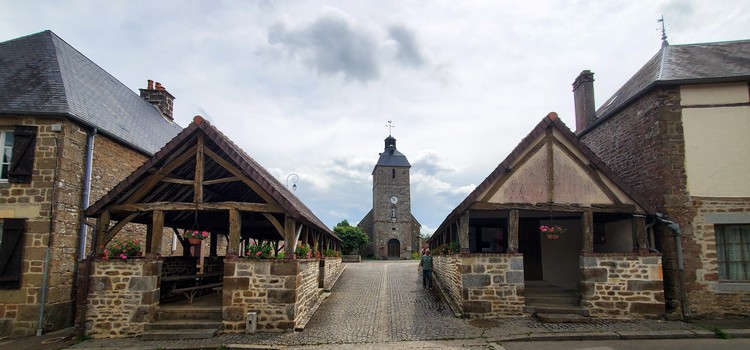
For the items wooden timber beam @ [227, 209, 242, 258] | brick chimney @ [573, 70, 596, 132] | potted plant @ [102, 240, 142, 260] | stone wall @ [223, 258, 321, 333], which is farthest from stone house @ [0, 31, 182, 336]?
brick chimney @ [573, 70, 596, 132]

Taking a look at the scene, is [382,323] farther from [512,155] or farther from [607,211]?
[607,211]

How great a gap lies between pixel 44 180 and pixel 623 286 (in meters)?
13.3

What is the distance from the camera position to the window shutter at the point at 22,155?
1041 centimetres

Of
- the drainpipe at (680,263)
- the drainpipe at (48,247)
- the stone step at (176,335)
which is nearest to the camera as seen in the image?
the stone step at (176,335)

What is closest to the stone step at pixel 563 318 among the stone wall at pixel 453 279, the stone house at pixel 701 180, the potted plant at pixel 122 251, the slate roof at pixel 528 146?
the stone wall at pixel 453 279

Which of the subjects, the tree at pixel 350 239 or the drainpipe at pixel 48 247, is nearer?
the drainpipe at pixel 48 247

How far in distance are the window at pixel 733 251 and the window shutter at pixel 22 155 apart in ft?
51.8

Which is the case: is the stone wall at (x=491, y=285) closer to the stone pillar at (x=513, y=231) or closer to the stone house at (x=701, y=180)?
the stone pillar at (x=513, y=231)

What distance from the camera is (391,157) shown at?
46094 mm

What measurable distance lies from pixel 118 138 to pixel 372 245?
3374 centimetres

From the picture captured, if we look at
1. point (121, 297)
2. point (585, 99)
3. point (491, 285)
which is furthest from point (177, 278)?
point (585, 99)

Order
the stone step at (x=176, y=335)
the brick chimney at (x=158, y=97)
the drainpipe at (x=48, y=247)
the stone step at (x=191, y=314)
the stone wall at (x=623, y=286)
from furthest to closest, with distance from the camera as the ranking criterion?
the brick chimney at (x=158, y=97), the drainpipe at (x=48, y=247), the stone wall at (x=623, y=286), the stone step at (x=191, y=314), the stone step at (x=176, y=335)

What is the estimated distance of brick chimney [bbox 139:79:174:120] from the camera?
1914 cm

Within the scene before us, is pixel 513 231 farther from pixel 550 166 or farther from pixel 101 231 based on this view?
pixel 101 231
